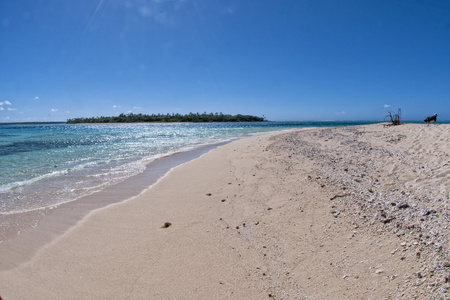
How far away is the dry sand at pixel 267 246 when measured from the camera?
2.82 metres

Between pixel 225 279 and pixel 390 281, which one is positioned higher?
pixel 390 281

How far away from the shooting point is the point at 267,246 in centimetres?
373

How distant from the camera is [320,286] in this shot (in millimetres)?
2799

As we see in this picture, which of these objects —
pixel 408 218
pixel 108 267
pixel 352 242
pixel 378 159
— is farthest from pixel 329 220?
pixel 378 159

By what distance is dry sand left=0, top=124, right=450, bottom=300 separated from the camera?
9.26 feet

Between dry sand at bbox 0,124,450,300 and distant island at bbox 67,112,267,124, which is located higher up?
distant island at bbox 67,112,267,124

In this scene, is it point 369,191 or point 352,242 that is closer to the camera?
point 352,242

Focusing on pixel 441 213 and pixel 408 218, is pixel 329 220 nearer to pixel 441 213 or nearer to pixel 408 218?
pixel 408 218

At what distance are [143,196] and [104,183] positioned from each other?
256 cm

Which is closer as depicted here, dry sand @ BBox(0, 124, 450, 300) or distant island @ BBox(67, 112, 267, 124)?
dry sand @ BBox(0, 124, 450, 300)

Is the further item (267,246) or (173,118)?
(173,118)

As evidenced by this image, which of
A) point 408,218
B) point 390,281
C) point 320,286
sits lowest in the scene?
point 320,286

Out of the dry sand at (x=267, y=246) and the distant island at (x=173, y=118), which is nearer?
the dry sand at (x=267, y=246)

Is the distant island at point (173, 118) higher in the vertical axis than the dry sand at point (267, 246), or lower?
higher
